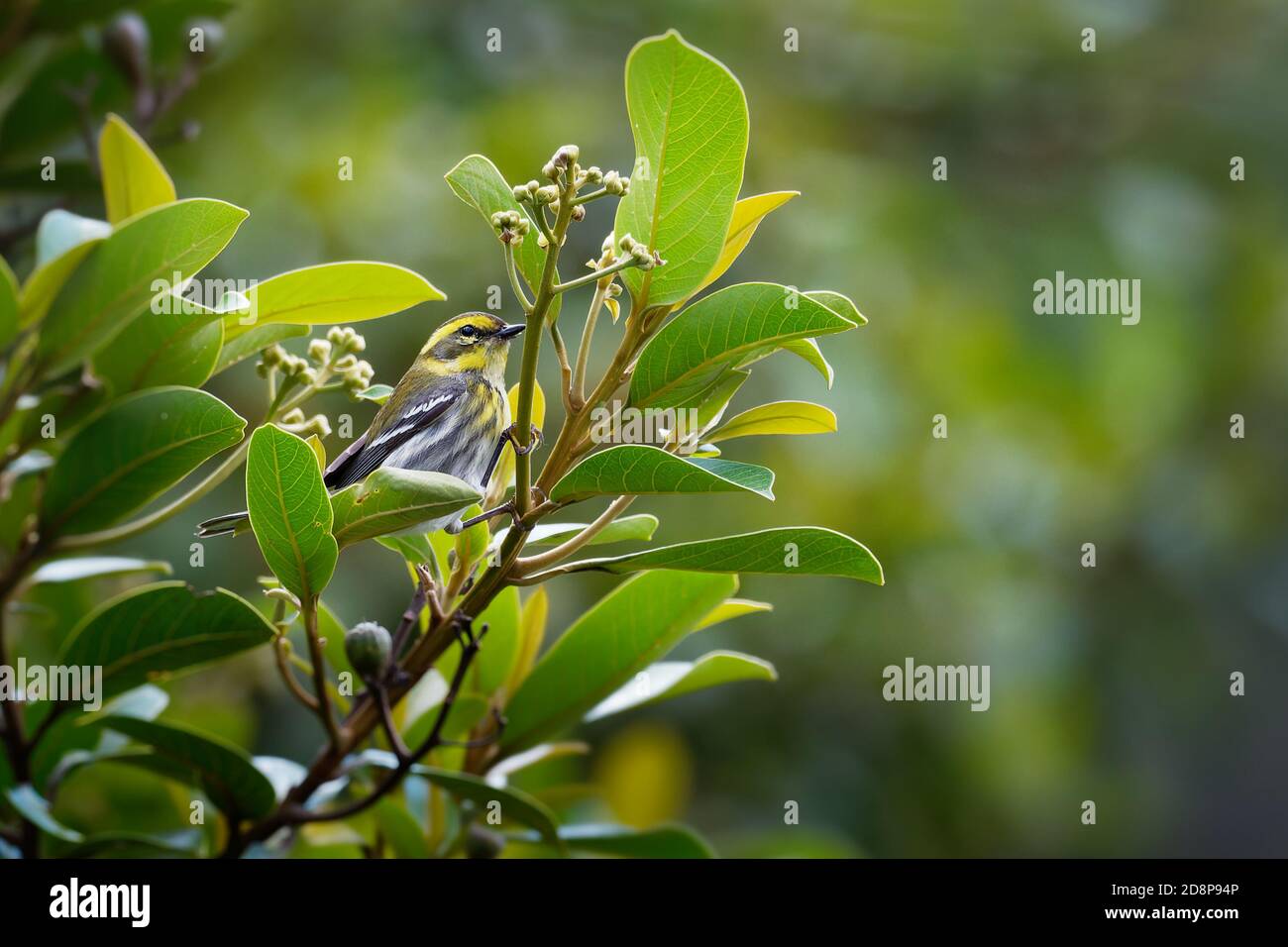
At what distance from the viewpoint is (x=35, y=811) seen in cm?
137

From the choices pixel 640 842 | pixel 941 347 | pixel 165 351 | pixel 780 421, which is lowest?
pixel 640 842

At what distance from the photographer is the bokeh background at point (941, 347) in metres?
3.52

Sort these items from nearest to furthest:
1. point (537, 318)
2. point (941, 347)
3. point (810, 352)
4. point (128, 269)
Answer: point (537, 318) < point (810, 352) < point (128, 269) < point (941, 347)

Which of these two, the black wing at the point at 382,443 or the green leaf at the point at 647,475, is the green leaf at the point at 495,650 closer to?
the black wing at the point at 382,443

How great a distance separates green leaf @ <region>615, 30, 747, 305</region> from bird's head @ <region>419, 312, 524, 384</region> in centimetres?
61

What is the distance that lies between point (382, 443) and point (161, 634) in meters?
0.34

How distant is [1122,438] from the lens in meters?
3.88

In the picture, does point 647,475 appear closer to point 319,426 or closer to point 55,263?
point 319,426

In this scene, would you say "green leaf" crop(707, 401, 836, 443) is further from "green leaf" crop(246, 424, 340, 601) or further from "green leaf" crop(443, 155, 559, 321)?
"green leaf" crop(246, 424, 340, 601)

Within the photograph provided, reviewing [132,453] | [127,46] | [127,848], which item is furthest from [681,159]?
[127,46]

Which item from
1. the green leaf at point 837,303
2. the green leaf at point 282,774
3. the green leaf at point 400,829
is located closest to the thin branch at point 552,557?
the green leaf at point 837,303

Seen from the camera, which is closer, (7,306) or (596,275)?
(596,275)
